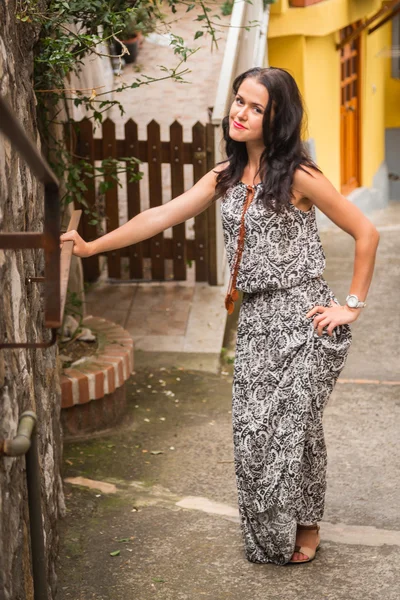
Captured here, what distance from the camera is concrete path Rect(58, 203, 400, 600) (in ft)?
12.3

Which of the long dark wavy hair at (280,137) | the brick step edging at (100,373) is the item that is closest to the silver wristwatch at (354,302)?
the long dark wavy hair at (280,137)

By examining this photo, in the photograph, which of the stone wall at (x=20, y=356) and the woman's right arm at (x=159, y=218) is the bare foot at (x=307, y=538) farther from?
the woman's right arm at (x=159, y=218)

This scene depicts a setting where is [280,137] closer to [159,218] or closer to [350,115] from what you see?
[159,218]

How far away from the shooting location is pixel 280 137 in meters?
3.52

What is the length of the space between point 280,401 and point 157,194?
399cm

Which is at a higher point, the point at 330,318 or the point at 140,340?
the point at 330,318

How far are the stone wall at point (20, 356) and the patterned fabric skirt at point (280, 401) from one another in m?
0.79

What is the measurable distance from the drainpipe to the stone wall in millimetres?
84

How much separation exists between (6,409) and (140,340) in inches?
155

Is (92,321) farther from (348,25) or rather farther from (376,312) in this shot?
(348,25)

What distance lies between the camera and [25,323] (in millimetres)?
3275

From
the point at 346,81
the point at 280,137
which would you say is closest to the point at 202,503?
the point at 280,137

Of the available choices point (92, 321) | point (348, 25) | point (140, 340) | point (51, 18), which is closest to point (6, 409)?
point (51, 18)

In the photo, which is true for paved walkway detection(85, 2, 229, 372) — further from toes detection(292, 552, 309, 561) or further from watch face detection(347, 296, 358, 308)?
toes detection(292, 552, 309, 561)
